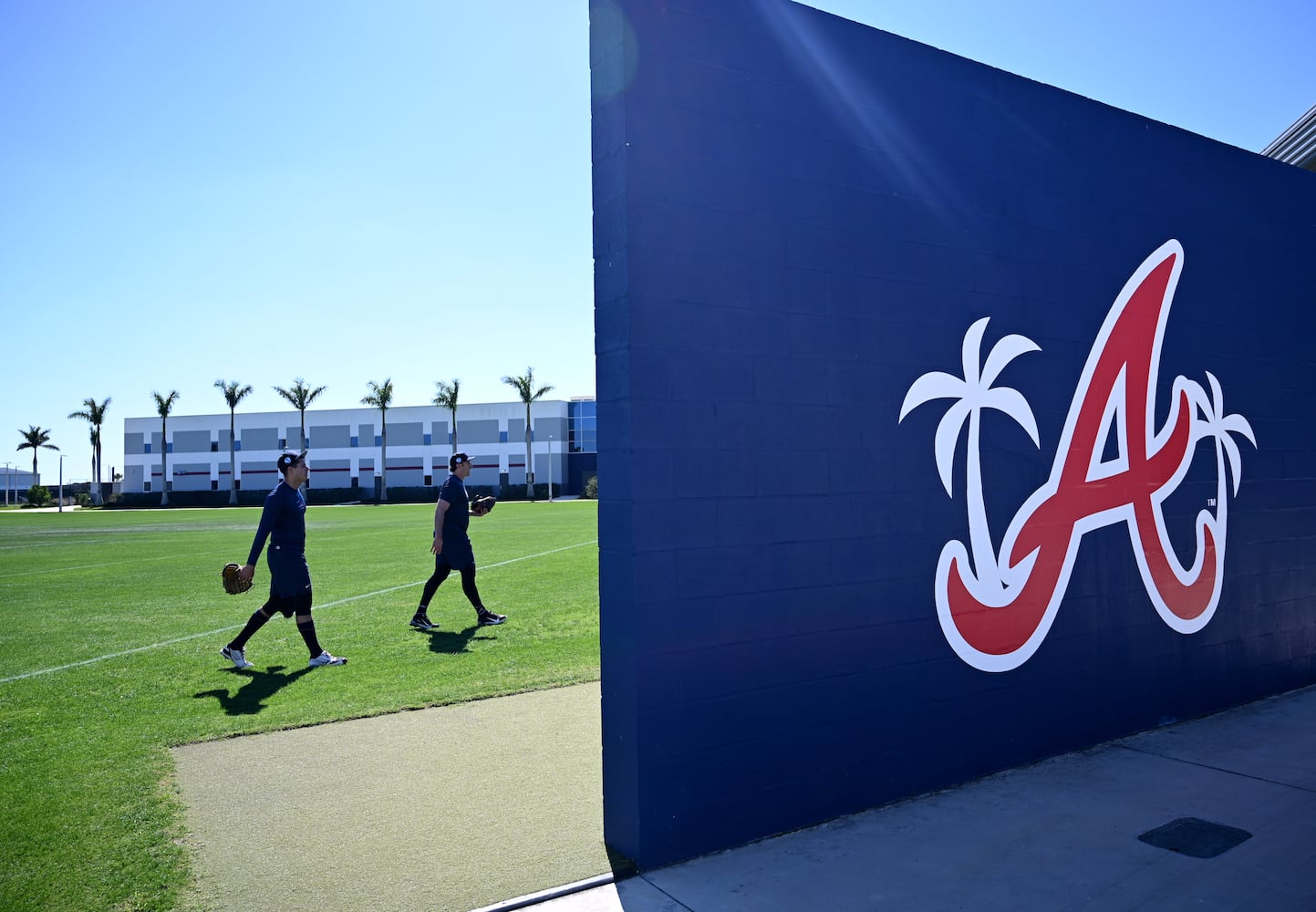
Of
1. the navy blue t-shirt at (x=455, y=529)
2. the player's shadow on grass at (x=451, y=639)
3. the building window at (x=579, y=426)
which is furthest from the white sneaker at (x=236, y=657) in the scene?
the building window at (x=579, y=426)

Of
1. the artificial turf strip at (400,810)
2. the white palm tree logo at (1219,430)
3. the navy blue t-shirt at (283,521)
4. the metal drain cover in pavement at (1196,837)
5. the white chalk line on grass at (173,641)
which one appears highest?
the white palm tree logo at (1219,430)

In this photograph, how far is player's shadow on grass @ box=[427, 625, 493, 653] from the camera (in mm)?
9086

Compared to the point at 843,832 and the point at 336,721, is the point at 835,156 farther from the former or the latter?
the point at 336,721

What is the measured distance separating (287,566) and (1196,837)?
286 inches

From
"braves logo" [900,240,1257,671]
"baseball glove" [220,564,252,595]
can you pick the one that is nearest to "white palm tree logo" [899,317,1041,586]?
"braves logo" [900,240,1257,671]

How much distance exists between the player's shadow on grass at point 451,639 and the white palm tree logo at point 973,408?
18.1ft

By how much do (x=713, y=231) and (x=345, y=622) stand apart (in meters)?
8.23

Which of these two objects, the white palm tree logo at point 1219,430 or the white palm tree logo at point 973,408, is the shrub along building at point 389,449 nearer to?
the white palm tree logo at point 1219,430

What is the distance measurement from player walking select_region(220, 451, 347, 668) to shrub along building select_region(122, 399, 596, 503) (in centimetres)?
6624

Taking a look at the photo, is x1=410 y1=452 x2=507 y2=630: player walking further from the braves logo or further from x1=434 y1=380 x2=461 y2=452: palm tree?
x1=434 y1=380 x2=461 y2=452: palm tree

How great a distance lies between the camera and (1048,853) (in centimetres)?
412

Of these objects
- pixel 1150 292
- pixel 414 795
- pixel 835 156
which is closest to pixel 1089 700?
pixel 1150 292

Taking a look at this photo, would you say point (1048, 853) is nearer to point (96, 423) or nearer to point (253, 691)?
point (253, 691)

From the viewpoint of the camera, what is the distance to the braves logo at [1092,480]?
208 inches
